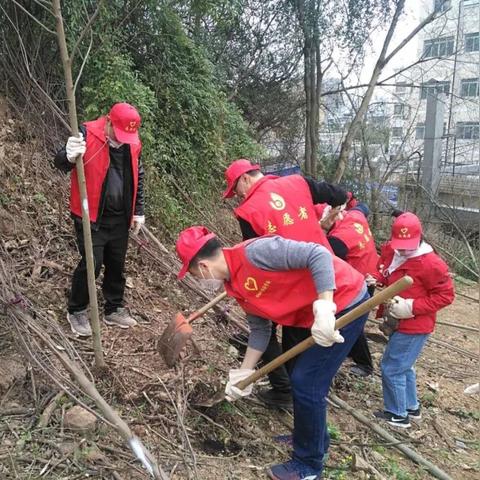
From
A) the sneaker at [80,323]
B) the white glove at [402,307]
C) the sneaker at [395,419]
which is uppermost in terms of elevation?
the white glove at [402,307]

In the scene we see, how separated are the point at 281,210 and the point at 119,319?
1680 millimetres

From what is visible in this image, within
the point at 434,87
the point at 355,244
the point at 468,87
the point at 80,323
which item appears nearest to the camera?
the point at 80,323

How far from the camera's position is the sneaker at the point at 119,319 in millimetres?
4117

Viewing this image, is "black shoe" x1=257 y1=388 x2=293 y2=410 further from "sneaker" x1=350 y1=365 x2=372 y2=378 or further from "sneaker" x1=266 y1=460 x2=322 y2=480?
"sneaker" x1=350 y1=365 x2=372 y2=378

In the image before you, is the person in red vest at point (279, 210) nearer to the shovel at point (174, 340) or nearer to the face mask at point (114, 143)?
the shovel at point (174, 340)

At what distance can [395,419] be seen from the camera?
12.6ft

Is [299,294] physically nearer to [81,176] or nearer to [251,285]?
[251,285]

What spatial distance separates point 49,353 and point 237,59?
891 centimetres

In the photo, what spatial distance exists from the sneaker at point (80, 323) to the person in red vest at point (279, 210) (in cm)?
131

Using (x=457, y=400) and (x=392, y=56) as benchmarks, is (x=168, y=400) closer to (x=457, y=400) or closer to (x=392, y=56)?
(x=457, y=400)

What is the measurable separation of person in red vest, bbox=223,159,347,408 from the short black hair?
0.77 m

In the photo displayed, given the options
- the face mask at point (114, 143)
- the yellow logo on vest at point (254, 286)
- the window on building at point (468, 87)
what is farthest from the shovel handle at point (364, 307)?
the window on building at point (468, 87)

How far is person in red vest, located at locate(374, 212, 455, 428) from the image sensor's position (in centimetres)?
360

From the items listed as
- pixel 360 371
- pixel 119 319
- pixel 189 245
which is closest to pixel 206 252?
pixel 189 245
